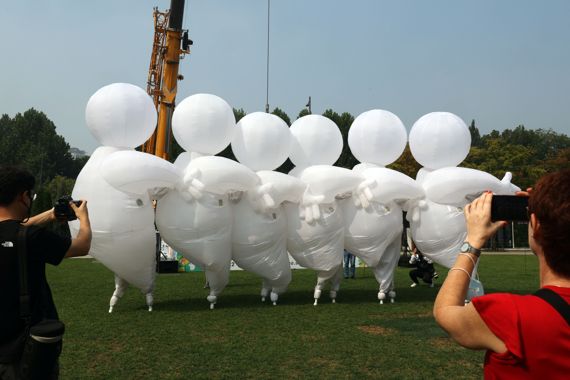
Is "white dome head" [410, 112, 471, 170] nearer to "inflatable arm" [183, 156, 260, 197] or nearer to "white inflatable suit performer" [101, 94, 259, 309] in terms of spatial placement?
"white inflatable suit performer" [101, 94, 259, 309]

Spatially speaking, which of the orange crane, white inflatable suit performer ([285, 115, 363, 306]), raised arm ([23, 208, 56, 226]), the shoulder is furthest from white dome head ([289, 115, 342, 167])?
the shoulder

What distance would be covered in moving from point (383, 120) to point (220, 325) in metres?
4.27

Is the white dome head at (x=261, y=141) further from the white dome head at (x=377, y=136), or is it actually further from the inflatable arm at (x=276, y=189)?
the white dome head at (x=377, y=136)

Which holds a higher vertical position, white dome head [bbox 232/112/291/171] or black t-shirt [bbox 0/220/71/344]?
white dome head [bbox 232/112/291/171]

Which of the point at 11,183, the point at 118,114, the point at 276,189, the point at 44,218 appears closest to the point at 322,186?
the point at 276,189

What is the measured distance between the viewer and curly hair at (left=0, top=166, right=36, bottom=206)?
8.14 feet

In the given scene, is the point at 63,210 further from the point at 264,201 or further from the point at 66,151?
the point at 66,151

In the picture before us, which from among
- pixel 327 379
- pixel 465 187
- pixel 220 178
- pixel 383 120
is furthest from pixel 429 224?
pixel 327 379

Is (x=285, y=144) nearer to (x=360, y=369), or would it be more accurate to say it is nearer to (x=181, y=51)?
(x=360, y=369)

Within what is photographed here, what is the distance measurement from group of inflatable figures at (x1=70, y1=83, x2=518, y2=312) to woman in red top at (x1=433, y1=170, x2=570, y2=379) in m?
6.14

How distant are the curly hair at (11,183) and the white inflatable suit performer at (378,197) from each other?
644cm

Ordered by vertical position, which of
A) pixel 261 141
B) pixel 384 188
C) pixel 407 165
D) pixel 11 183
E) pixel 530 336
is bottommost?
pixel 530 336

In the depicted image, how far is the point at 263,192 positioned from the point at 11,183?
552 centimetres

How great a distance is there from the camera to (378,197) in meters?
8.45
